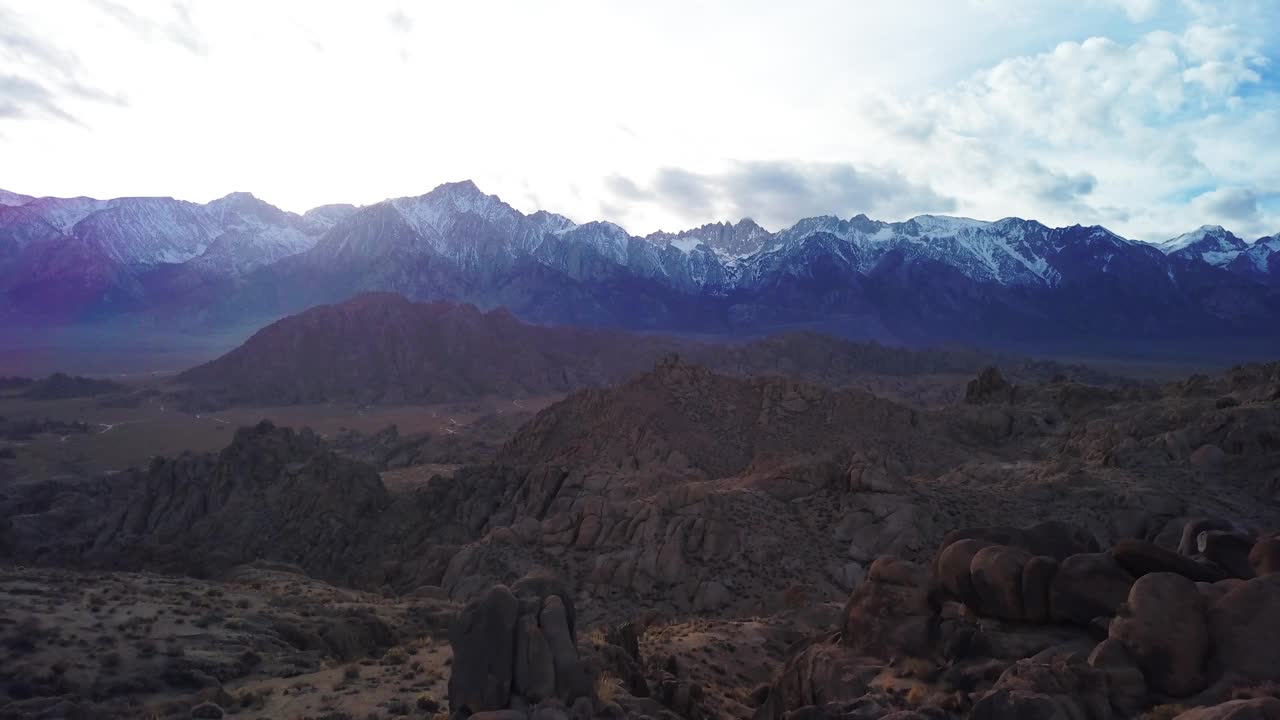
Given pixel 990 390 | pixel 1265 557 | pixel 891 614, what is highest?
pixel 990 390

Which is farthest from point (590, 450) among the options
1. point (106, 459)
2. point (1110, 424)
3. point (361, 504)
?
point (106, 459)

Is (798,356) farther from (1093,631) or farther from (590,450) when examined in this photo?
(1093,631)

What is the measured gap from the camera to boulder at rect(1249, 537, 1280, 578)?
43.0ft

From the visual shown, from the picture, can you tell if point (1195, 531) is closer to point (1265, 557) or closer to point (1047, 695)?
point (1265, 557)

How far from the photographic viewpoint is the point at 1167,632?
11.9 m

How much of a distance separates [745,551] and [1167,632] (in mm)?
18727

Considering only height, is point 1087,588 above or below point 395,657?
above

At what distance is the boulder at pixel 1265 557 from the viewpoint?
13.1 metres

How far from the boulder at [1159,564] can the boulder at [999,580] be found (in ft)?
5.36

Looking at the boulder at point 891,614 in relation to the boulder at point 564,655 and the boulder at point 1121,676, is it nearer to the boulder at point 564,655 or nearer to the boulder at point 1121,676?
the boulder at point 1121,676

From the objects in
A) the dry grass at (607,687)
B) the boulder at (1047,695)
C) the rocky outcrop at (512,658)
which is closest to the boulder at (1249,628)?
the boulder at (1047,695)

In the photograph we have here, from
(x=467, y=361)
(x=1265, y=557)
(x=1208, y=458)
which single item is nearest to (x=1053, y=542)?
(x=1265, y=557)

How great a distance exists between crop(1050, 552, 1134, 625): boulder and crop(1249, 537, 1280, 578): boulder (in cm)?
193

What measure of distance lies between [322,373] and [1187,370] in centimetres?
16946
